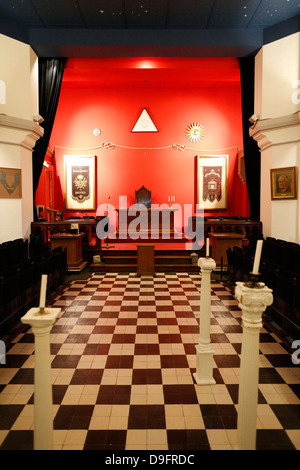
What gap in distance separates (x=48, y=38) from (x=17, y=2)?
0.98m

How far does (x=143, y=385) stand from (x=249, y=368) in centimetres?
149

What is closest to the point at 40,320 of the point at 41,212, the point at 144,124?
the point at 41,212

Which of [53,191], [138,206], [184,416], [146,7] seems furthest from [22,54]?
[184,416]

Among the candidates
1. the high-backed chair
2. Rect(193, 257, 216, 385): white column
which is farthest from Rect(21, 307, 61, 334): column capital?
the high-backed chair

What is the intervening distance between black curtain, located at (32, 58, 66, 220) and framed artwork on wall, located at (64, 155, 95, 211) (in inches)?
118

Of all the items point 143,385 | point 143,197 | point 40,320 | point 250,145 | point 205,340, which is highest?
point 250,145

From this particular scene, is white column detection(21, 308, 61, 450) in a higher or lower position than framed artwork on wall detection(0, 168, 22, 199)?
lower

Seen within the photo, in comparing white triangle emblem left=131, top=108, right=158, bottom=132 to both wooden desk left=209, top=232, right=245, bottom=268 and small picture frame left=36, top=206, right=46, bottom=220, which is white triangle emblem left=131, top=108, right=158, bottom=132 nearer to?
small picture frame left=36, top=206, right=46, bottom=220

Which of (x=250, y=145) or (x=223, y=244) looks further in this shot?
(x=250, y=145)

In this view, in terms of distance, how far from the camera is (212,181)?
10977 mm

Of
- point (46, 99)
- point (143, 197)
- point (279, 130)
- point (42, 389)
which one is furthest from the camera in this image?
point (143, 197)

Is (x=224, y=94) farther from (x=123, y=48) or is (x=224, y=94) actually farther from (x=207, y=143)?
(x=123, y=48)

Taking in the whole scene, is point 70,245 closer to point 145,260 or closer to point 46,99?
point 145,260

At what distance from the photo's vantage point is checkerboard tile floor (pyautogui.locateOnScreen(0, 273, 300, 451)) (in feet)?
7.50
